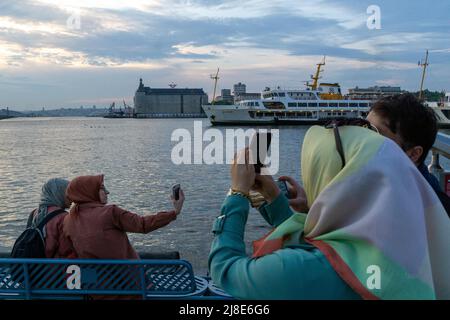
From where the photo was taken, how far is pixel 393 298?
4.21 ft

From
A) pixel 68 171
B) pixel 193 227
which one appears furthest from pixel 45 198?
pixel 68 171

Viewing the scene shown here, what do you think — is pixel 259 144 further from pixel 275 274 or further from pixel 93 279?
pixel 93 279

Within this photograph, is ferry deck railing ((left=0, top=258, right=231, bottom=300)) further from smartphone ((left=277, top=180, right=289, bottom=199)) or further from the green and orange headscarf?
the green and orange headscarf

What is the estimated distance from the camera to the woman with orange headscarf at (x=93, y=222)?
358cm

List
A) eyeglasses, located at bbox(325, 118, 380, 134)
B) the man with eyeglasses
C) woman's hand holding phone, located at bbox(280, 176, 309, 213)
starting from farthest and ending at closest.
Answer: woman's hand holding phone, located at bbox(280, 176, 309, 213) → the man with eyeglasses → eyeglasses, located at bbox(325, 118, 380, 134)

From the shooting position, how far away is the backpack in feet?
12.0

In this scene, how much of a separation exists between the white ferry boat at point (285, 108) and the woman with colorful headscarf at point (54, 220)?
246 feet

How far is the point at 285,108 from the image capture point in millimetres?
81562

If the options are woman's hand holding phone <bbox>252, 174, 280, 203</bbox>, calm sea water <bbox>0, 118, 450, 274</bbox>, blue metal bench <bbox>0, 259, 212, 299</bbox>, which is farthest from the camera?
calm sea water <bbox>0, 118, 450, 274</bbox>

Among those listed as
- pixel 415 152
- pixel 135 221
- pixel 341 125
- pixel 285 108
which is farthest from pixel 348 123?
pixel 285 108

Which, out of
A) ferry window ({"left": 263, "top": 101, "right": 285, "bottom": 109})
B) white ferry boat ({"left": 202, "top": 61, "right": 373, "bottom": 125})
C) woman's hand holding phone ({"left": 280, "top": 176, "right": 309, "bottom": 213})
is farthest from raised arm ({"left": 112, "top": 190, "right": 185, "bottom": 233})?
ferry window ({"left": 263, "top": 101, "right": 285, "bottom": 109})

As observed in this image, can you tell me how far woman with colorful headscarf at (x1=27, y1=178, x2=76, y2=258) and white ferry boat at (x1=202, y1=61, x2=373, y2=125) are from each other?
246 ft
